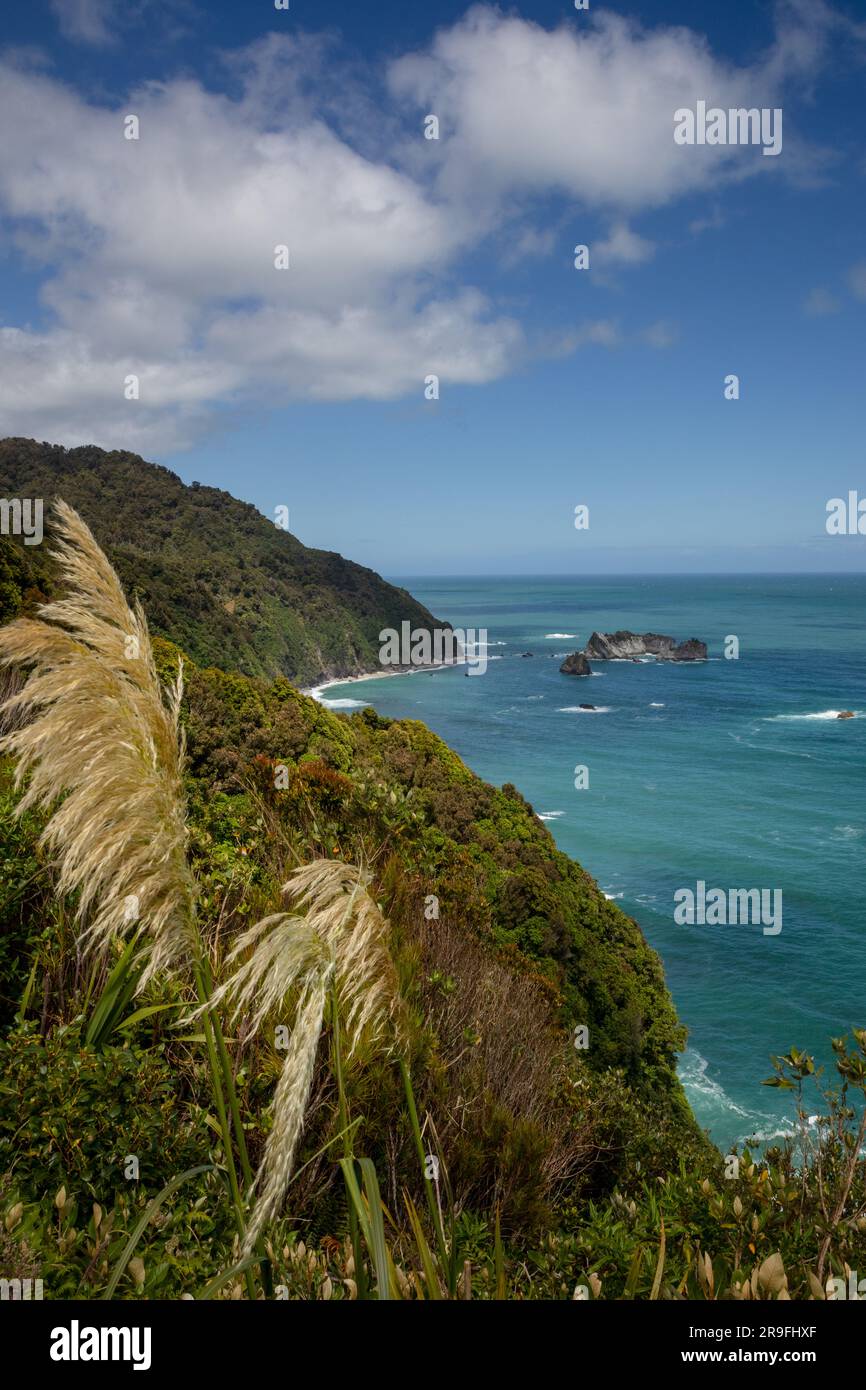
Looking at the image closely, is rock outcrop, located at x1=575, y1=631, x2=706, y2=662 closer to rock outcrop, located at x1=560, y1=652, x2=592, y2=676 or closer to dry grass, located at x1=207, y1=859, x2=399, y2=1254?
rock outcrop, located at x1=560, y1=652, x2=592, y2=676

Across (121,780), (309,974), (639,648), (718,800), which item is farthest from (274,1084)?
(639,648)

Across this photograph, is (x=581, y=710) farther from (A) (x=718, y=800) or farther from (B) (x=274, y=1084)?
(B) (x=274, y=1084)

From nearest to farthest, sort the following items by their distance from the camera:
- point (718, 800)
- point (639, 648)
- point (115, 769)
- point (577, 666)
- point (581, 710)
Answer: point (115, 769), point (718, 800), point (581, 710), point (577, 666), point (639, 648)

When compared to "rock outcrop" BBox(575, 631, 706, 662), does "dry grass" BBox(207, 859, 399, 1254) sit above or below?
below

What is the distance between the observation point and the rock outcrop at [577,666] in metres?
84.5

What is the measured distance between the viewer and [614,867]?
33094 mm

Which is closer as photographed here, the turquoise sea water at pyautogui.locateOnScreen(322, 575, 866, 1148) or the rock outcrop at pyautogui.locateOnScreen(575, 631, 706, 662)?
the turquoise sea water at pyautogui.locateOnScreen(322, 575, 866, 1148)

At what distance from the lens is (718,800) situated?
42938 millimetres

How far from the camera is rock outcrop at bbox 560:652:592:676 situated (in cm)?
8450

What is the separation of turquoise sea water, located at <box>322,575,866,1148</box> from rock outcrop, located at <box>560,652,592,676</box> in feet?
6.44

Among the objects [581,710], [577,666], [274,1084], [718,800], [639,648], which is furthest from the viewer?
[639,648]

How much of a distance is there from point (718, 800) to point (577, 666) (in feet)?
140

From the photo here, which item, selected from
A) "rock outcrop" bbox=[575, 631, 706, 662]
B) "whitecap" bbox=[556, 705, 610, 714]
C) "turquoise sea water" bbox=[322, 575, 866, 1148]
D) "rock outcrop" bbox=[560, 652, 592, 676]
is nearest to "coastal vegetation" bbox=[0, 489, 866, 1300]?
"turquoise sea water" bbox=[322, 575, 866, 1148]
